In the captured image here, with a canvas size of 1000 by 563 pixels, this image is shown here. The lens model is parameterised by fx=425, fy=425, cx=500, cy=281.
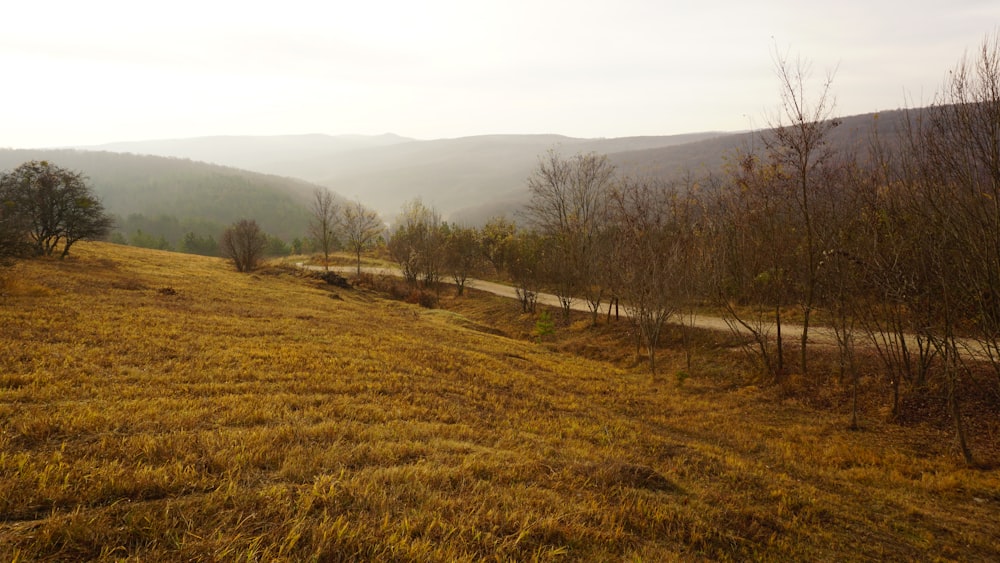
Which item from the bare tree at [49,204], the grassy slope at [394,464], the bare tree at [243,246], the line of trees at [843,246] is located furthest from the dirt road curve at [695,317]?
the bare tree at [49,204]

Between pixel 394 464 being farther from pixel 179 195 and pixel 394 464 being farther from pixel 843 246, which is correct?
pixel 179 195

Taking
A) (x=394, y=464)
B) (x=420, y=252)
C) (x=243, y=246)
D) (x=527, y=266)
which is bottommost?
(x=394, y=464)

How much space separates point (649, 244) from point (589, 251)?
33.9 feet

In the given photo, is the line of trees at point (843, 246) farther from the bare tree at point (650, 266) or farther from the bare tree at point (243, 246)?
the bare tree at point (243, 246)

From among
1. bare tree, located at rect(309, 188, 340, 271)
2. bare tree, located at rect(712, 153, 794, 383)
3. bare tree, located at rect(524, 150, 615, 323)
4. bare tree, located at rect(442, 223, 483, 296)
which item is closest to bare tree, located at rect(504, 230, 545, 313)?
bare tree, located at rect(524, 150, 615, 323)

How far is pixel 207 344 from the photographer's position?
32.1ft

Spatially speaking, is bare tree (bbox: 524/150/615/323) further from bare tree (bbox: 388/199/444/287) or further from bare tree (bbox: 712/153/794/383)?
bare tree (bbox: 388/199/444/287)

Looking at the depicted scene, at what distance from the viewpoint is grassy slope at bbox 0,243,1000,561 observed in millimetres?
3334

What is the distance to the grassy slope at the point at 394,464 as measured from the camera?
3.33 meters

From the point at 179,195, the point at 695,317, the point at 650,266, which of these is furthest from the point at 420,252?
the point at 179,195

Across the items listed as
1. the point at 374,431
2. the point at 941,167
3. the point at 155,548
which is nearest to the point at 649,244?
the point at 941,167

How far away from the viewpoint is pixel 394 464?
4.91m

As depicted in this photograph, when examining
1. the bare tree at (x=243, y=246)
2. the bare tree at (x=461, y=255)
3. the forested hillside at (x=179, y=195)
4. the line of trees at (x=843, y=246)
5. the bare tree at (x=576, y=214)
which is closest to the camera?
the line of trees at (x=843, y=246)

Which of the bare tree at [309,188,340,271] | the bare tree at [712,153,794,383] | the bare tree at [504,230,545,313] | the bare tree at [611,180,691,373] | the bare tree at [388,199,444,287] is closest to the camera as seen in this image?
the bare tree at [712,153,794,383]
